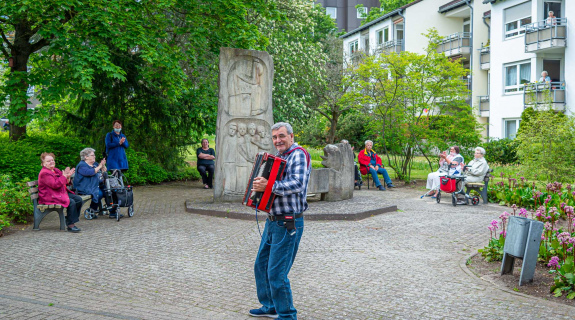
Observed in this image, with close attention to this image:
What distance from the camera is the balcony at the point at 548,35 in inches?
Answer: 1091

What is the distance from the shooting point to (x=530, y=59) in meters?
29.9

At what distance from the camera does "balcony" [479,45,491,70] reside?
34750 millimetres

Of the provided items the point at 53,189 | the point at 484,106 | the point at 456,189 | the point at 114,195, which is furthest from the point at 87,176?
the point at 484,106

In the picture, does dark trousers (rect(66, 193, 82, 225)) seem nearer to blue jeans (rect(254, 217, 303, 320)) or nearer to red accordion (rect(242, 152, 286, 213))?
blue jeans (rect(254, 217, 303, 320))

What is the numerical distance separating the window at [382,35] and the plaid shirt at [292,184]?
131 ft

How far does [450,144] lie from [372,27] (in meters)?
28.7

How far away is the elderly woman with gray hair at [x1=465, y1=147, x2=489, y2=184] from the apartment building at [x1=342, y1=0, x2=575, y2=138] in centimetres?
905

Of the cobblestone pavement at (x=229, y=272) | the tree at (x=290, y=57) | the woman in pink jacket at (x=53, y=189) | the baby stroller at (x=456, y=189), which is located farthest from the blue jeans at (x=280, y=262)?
the tree at (x=290, y=57)

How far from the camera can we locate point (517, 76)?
30828mm

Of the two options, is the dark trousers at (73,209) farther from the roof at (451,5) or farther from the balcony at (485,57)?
the roof at (451,5)

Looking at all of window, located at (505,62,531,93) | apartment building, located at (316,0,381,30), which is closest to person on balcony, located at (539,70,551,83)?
window, located at (505,62,531,93)

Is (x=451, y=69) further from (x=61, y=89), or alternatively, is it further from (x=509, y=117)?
(x=509, y=117)

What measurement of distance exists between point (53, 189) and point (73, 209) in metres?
0.49

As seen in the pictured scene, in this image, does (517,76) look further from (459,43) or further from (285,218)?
(285,218)
